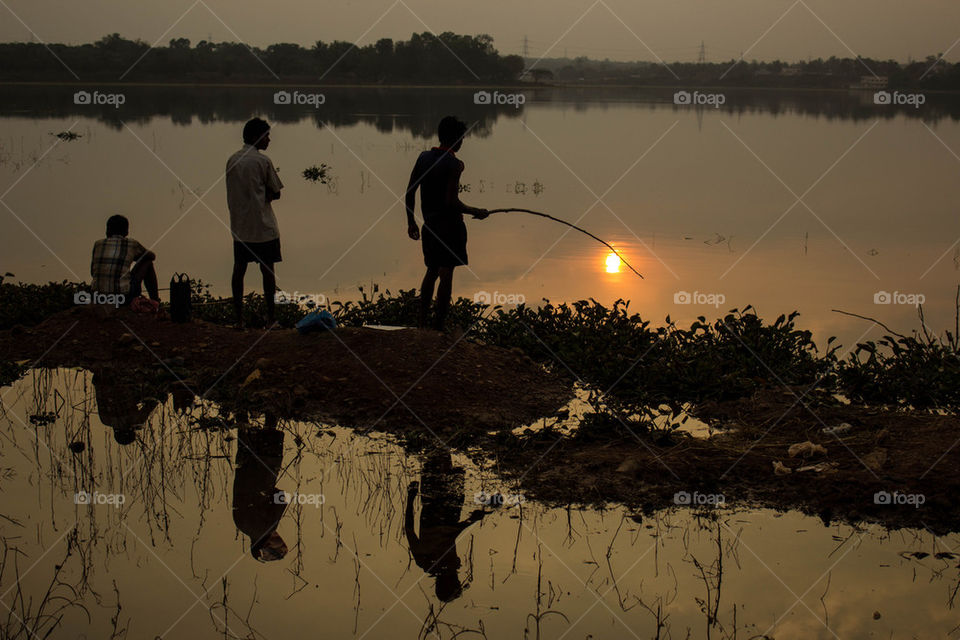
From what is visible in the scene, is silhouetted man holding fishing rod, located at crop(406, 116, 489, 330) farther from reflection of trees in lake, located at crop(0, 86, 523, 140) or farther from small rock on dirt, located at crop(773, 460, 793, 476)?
reflection of trees in lake, located at crop(0, 86, 523, 140)

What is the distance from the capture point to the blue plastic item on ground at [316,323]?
23.4ft

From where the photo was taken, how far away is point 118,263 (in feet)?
25.3

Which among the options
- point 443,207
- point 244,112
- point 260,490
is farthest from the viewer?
point 244,112

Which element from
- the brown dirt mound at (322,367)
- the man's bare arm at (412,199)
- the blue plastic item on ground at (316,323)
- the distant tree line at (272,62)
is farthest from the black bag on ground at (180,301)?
the distant tree line at (272,62)

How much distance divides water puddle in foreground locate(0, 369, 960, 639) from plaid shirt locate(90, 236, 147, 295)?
2.16m

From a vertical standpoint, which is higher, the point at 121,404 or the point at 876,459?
the point at 121,404

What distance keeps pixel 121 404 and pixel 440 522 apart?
2769mm

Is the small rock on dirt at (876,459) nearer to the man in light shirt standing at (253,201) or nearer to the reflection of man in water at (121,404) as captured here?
the reflection of man in water at (121,404)

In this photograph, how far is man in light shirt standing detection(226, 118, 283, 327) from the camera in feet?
24.4

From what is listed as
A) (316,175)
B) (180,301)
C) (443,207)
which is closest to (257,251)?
(180,301)

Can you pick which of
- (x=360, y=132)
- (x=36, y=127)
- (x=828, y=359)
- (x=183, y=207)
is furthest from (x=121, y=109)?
(x=828, y=359)

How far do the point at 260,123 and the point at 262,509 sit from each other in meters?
3.47

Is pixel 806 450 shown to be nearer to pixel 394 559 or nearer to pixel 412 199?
pixel 394 559

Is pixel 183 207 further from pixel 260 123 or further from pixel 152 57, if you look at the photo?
pixel 152 57
